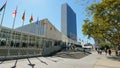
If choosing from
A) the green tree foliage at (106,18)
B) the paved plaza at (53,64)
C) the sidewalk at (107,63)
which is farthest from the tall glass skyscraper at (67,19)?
the paved plaza at (53,64)

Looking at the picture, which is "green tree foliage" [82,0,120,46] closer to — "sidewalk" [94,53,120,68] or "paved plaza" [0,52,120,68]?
"sidewalk" [94,53,120,68]

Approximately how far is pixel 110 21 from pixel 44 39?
14920mm

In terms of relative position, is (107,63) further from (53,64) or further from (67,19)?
(67,19)

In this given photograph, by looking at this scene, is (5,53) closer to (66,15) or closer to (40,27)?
(40,27)

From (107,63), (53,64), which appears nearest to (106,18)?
(107,63)

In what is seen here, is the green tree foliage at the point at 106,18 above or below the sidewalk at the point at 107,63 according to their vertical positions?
above

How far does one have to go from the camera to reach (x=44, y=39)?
27734mm

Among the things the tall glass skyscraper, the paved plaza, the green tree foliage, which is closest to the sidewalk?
the paved plaza

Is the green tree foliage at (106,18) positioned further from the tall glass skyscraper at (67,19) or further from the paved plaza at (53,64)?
the tall glass skyscraper at (67,19)

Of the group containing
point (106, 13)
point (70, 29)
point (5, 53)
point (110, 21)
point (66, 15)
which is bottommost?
point (5, 53)

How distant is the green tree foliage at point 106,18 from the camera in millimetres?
14267

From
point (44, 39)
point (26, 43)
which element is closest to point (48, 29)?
point (44, 39)

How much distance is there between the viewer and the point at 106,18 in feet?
54.0

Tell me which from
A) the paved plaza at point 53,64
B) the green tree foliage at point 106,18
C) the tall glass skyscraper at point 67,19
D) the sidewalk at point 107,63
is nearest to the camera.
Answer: the paved plaza at point 53,64
